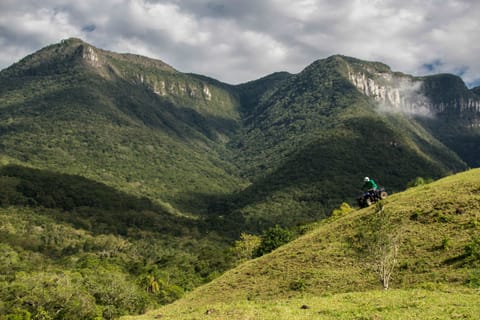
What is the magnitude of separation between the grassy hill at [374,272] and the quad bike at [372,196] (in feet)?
3.57

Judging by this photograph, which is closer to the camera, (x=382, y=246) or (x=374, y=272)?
(x=382, y=246)

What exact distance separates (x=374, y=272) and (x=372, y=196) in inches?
505

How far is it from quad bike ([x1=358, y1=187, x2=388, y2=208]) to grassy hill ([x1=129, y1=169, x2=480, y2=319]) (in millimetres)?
1088

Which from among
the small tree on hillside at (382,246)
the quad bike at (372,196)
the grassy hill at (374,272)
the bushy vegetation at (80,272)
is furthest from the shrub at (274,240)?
the small tree on hillside at (382,246)

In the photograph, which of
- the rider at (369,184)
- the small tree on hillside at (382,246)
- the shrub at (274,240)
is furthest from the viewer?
the shrub at (274,240)

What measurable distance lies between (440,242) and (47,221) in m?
199

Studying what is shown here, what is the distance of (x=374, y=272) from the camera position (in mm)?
36344

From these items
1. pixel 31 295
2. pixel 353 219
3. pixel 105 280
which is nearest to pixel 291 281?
pixel 353 219

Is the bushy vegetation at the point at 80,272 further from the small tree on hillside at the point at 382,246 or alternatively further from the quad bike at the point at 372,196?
the small tree on hillside at the point at 382,246

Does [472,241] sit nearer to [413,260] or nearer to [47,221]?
[413,260]

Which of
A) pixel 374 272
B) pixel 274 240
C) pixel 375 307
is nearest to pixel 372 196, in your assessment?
pixel 374 272

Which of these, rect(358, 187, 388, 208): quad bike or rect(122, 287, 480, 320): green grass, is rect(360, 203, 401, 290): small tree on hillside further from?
rect(358, 187, 388, 208): quad bike

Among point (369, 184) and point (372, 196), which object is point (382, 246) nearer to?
point (369, 184)

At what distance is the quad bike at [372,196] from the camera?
4600 centimetres
